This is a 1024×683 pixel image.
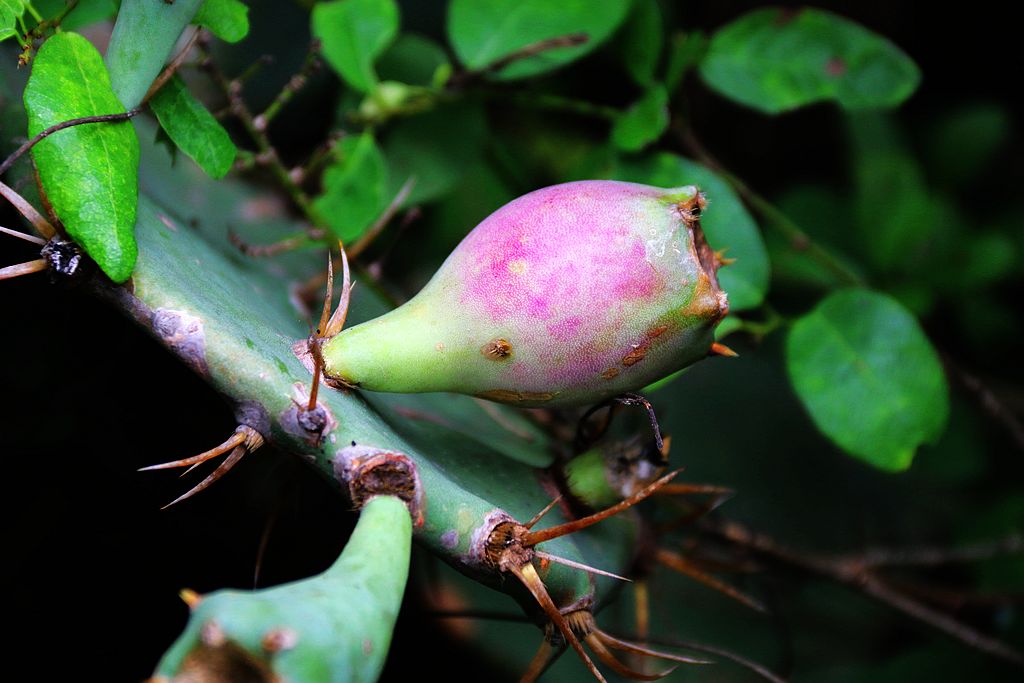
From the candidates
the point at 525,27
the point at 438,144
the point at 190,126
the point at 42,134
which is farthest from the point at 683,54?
the point at 42,134

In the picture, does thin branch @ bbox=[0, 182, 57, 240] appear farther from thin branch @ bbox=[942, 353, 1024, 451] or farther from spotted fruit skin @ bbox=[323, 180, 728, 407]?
thin branch @ bbox=[942, 353, 1024, 451]

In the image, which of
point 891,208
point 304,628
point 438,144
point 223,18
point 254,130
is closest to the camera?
point 304,628

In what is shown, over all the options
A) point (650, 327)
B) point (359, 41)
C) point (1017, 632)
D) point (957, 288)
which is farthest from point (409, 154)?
point (1017, 632)

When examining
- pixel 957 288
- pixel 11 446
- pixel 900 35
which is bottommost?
pixel 957 288

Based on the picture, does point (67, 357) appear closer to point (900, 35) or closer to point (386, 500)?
point (386, 500)

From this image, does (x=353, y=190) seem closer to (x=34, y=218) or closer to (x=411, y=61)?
(x=411, y=61)

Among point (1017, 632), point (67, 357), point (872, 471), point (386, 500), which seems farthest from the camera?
point (872, 471)

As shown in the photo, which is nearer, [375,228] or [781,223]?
[375,228]

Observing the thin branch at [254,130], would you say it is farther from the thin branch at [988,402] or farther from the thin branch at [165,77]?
the thin branch at [988,402]
